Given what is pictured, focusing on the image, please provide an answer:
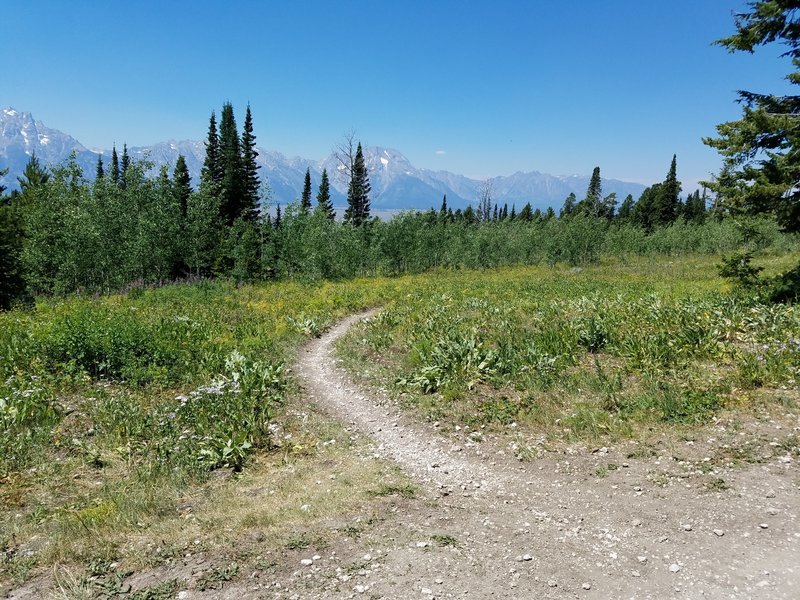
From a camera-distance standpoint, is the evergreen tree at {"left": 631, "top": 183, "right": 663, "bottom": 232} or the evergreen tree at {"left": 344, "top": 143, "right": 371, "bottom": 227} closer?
the evergreen tree at {"left": 344, "top": 143, "right": 371, "bottom": 227}

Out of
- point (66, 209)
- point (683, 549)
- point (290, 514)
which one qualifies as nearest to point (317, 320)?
point (290, 514)

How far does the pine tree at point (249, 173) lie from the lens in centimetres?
6022

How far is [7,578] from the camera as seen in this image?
5094mm

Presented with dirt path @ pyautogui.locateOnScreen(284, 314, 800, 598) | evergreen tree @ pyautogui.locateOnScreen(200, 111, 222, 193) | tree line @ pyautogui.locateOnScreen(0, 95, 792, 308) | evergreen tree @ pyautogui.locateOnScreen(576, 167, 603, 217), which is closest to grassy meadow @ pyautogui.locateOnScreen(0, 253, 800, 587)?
dirt path @ pyautogui.locateOnScreen(284, 314, 800, 598)

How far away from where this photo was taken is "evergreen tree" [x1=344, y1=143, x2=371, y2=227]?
198 feet

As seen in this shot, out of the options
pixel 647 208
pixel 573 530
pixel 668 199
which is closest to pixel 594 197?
pixel 647 208

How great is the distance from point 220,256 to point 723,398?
1860 inches

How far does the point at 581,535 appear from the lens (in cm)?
554

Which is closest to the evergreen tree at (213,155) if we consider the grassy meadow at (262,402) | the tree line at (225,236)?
the tree line at (225,236)

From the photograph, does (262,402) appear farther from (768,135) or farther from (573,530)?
(768,135)

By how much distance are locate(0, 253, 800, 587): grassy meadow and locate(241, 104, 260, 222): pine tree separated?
45.8 meters

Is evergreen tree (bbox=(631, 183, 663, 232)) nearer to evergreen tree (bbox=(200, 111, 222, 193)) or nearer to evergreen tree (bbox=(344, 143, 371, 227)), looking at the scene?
evergreen tree (bbox=(344, 143, 371, 227))

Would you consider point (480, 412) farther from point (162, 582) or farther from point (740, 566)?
point (162, 582)

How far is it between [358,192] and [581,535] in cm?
6558
